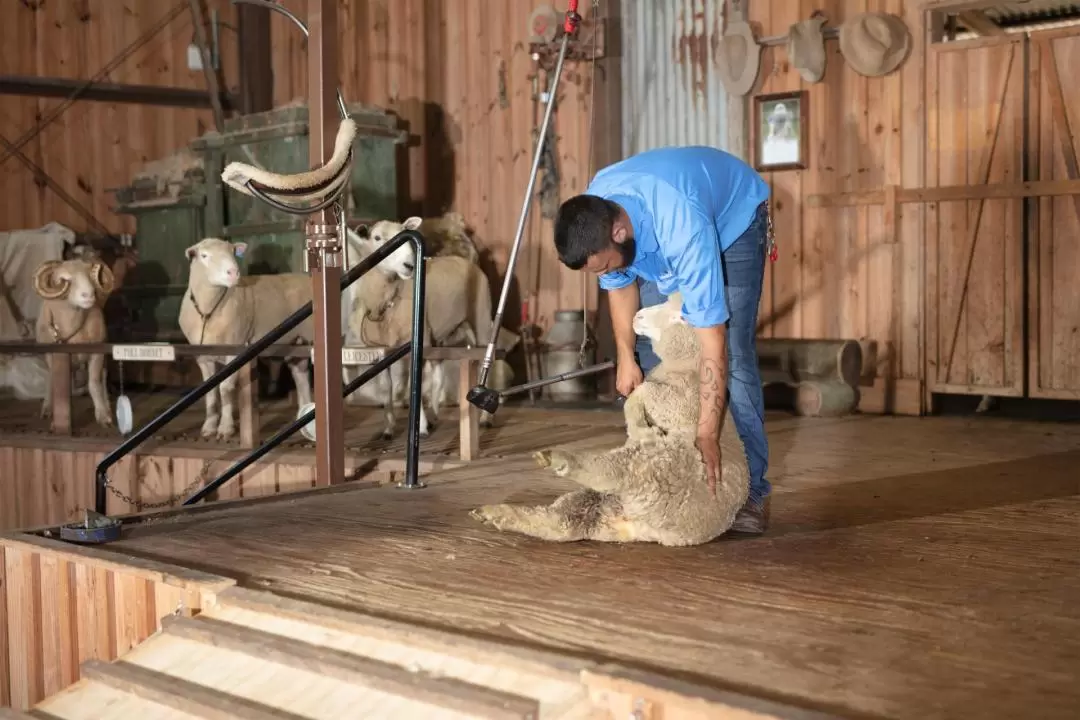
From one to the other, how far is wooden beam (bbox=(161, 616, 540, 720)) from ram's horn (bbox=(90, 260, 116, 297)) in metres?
5.52

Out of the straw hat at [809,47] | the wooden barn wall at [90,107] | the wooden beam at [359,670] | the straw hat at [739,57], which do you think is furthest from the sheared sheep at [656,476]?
the wooden barn wall at [90,107]

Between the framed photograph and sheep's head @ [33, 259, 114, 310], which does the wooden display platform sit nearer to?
sheep's head @ [33, 259, 114, 310]

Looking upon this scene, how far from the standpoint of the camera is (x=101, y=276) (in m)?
8.21

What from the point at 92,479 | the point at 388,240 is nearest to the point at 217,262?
the point at 92,479

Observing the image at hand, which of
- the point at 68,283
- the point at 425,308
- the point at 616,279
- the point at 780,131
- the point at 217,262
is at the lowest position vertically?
the point at 425,308

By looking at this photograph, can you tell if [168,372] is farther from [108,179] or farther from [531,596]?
[531,596]

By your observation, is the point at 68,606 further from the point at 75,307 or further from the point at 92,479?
the point at 75,307

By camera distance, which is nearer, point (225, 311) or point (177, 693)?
point (177, 693)

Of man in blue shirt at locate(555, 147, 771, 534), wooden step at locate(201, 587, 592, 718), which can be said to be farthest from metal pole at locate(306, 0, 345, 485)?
wooden step at locate(201, 587, 592, 718)

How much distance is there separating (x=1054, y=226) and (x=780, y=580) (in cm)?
515

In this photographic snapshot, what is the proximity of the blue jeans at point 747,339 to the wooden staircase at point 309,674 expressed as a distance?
1.50m

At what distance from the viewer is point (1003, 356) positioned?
24.9 feet

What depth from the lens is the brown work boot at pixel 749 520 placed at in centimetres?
379

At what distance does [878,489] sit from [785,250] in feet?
12.8
